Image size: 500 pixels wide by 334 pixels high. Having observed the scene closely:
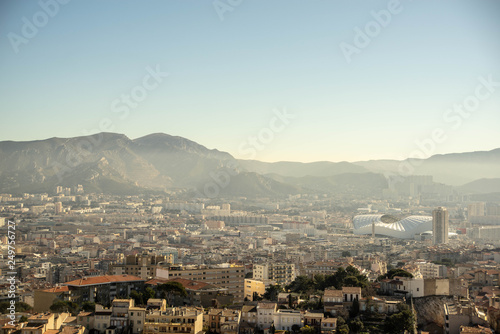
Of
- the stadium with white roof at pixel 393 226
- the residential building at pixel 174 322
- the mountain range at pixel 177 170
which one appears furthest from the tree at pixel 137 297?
the mountain range at pixel 177 170

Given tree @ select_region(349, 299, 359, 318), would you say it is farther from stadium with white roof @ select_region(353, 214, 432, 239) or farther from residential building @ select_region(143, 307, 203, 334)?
stadium with white roof @ select_region(353, 214, 432, 239)

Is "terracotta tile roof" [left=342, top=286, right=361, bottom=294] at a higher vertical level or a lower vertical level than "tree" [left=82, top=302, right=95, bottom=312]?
higher

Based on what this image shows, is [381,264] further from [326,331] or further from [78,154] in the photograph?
[78,154]

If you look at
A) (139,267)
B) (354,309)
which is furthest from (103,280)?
(354,309)

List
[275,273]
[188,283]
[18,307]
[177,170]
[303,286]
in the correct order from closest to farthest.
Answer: [18,307] < [188,283] < [303,286] < [275,273] < [177,170]

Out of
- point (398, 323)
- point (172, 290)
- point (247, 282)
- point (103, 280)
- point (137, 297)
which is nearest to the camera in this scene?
point (398, 323)

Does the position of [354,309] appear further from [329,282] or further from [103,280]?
[103,280]

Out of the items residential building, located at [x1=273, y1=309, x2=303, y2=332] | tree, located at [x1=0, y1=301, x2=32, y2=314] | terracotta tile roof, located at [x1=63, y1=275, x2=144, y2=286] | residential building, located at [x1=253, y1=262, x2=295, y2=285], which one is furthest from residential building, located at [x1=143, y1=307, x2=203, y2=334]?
residential building, located at [x1=253, y1=262, x2=295, y2=285]

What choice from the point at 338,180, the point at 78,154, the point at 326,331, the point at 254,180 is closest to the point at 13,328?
the point at 326,331
